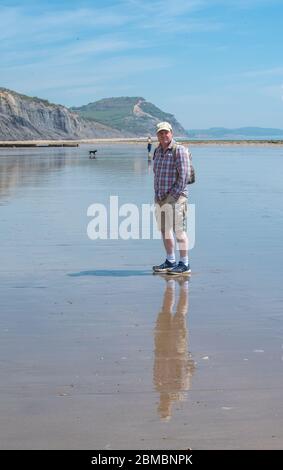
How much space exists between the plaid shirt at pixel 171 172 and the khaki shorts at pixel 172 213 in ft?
0.19

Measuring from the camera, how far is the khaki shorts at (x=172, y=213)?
29.6 feet

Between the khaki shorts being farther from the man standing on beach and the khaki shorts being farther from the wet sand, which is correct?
the wet sand

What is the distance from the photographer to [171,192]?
902 cm

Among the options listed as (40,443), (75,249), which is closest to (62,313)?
(40,443)

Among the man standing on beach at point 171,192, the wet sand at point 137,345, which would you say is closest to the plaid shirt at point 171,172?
the man standing on beach at point 171,192

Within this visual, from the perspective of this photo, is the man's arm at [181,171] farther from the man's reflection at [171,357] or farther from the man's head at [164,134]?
the man's reflection at [171,357]

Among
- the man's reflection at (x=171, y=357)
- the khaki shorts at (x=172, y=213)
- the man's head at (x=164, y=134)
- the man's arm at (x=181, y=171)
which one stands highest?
the man's head at (x=164, y=134)

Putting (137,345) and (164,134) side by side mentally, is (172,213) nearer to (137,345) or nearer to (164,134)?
(164,134)

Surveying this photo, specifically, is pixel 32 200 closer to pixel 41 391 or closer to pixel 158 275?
pixel 158 275

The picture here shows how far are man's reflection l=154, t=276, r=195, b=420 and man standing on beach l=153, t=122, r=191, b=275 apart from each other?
1.37 meters

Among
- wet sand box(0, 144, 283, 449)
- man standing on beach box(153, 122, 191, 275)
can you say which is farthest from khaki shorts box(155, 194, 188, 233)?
wet sand box(0, 144, 283, 449)

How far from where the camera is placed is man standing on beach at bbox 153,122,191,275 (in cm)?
891

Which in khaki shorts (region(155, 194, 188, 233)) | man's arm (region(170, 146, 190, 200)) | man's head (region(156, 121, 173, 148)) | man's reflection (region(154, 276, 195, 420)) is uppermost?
man's head (region(156, 121, 173, 148))
